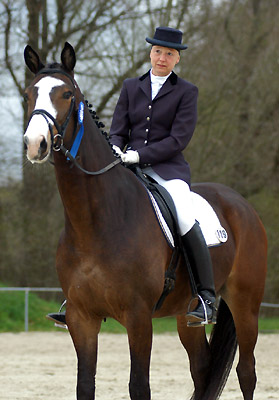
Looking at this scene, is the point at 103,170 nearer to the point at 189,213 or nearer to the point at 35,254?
the point at 189,213

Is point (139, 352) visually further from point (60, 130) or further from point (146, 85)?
point (146, 85)

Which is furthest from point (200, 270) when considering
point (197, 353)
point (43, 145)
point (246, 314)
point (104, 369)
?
point (104, 369)

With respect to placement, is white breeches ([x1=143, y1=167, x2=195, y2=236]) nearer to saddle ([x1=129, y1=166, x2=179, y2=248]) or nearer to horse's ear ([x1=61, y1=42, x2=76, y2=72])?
saddle ([x1=129, y1=166, x2=179, y2=248])

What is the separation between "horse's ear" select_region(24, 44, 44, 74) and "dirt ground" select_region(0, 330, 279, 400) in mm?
3204

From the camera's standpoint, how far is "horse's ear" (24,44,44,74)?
415cm

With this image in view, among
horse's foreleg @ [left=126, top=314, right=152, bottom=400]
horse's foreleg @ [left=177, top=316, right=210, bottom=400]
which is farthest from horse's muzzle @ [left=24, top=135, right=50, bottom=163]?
horse's foreleg @ [left=177, top=316, right=210, bottom=400]

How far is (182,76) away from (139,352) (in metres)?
11.1

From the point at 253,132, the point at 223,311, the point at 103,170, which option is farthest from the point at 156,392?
the point at 253,132

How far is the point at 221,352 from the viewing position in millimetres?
5828

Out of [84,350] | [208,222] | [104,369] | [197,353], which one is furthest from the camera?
[104,369]

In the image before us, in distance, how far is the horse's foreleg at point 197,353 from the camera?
18.7ft

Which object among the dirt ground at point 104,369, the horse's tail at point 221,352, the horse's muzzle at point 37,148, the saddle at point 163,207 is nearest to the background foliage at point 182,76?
the dirt ground at point 104,369

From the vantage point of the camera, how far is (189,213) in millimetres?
4828

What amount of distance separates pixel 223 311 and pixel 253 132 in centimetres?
1061
